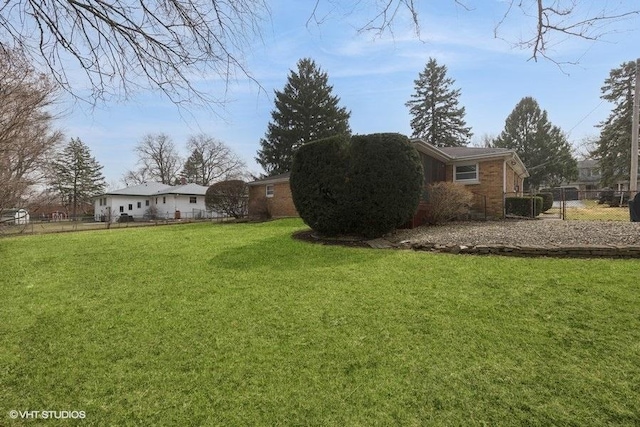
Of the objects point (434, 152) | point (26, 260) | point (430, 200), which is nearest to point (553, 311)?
point (430, 200)

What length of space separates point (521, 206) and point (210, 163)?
41.5 m

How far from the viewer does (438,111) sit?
3900 cm

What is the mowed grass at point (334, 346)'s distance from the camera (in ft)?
7.80

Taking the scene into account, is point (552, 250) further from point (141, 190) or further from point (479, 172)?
point (141, 190)

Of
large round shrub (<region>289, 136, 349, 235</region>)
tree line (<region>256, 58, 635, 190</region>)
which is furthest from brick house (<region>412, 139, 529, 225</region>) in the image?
tree line (<region>256, 58, 635, 190</region>)

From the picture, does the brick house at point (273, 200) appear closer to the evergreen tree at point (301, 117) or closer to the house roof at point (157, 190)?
the evergreen tree at point (301, 117)

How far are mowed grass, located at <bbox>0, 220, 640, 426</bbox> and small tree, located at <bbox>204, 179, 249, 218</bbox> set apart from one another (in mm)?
14834

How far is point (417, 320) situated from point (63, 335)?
12.7ft

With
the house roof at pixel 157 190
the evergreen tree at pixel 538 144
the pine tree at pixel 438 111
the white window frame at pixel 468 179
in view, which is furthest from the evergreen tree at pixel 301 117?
the evergreen tree at pixel 538 144

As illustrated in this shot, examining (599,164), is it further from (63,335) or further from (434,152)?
(63,335)

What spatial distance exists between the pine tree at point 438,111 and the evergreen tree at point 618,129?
42.3 feet

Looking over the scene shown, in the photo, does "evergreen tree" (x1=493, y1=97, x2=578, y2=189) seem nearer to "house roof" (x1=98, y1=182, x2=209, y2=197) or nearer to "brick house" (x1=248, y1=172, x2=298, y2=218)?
"brick house" (x1=248, y1=172, x2=298, y2=218)

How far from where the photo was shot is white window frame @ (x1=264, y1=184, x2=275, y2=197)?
21.7m

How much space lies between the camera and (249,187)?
22.8 meters
